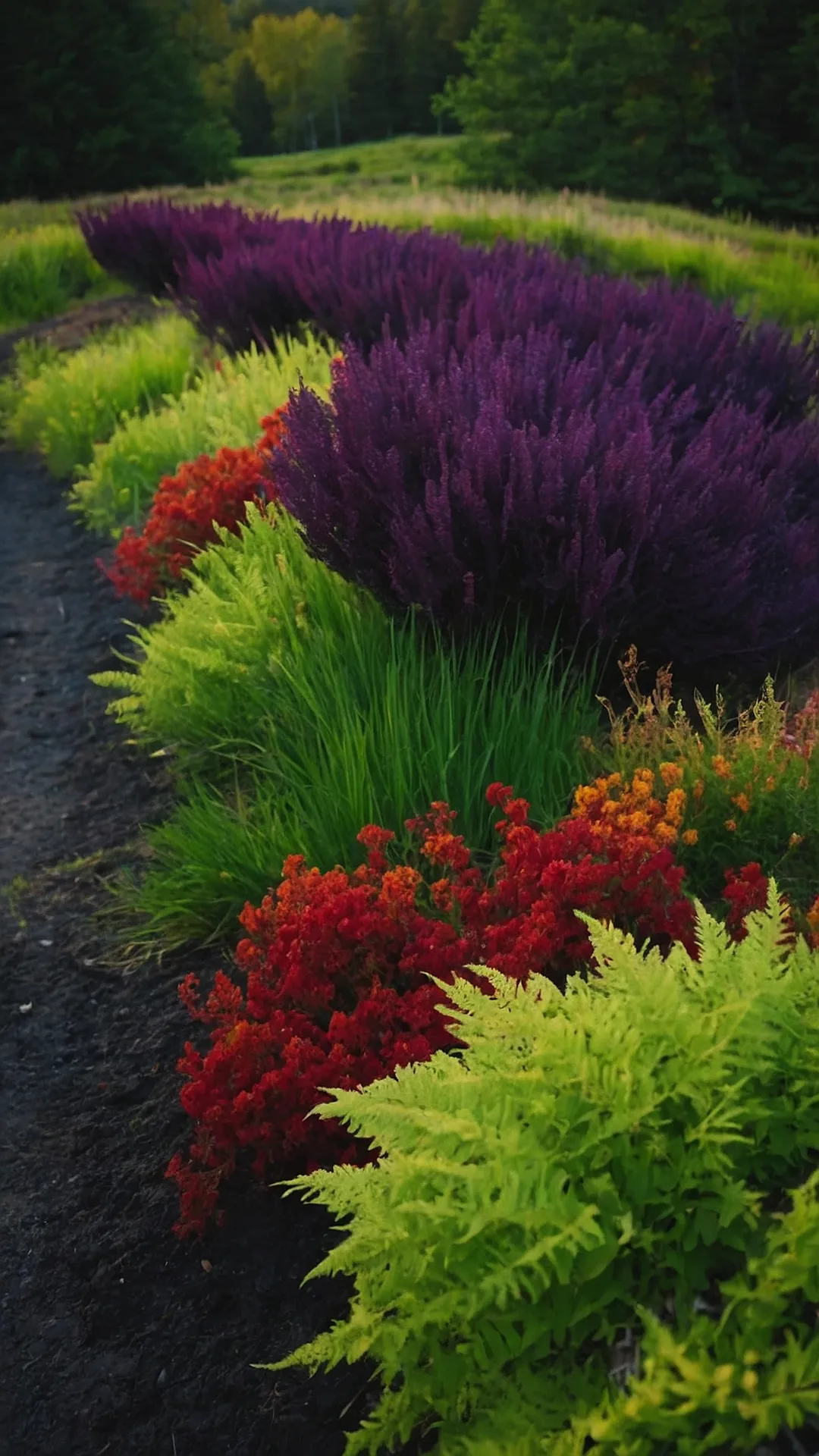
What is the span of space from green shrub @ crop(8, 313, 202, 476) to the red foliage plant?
18.9ft

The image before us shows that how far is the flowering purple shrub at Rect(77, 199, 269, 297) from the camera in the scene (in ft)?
36.1

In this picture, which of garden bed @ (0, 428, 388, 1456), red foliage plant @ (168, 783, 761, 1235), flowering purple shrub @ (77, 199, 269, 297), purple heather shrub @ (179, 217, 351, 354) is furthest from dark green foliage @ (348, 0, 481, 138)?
red foliage plant @ (168, 783, 761, 1235)

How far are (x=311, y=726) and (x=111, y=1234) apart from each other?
160 cm

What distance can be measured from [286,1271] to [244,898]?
115 centimetres

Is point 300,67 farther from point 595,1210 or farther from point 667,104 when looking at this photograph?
point 595,1210

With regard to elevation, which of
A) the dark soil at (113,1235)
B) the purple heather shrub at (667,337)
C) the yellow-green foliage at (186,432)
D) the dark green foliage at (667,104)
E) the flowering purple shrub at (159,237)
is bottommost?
the dark soil at (113,1235)

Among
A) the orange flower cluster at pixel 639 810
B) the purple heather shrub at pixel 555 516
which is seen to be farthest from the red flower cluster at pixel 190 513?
the orange flower cluster at pixel 639 810

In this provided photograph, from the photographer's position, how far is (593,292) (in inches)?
242

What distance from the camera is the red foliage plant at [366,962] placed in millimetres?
2225

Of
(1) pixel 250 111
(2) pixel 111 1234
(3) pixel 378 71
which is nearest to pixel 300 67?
(1) pixel 250 111

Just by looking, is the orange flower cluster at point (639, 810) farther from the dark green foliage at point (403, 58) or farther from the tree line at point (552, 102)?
the dark green foliage at point (403, 58)

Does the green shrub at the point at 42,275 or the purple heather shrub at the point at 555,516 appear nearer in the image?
the purple heather shrub at the point at 555,516

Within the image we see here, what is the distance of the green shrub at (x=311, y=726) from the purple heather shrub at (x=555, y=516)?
0.21 meters

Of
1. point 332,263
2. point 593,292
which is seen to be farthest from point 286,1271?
point 332,263
